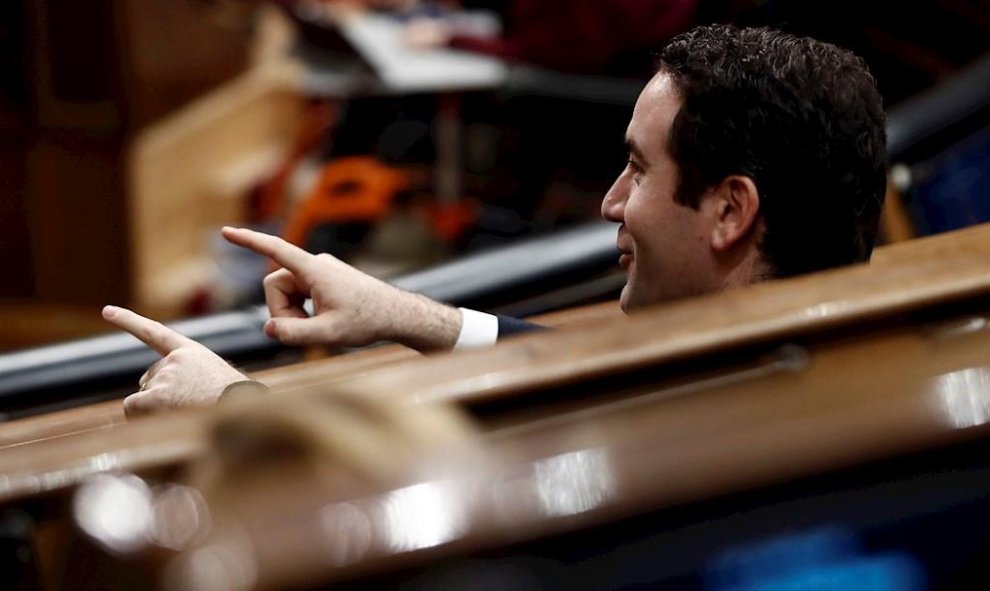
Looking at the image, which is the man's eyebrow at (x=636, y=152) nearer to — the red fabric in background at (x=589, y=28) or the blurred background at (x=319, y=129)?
the blurred background at (x=319, y=129)

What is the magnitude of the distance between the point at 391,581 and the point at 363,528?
2 cm

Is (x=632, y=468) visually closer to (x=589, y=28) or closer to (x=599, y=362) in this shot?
(x=599, y=362)

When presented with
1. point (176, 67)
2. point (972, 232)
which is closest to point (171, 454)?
point (972, 232)

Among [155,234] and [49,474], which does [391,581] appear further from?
[155,234]

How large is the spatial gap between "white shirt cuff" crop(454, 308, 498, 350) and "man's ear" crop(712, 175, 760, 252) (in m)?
0.27

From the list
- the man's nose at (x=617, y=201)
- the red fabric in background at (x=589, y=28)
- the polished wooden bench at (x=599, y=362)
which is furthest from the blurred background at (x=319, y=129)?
the polished wooden bench at (x=599, y=362)

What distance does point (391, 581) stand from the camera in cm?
48

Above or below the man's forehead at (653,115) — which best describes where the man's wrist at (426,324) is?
below

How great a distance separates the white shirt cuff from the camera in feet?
4.65

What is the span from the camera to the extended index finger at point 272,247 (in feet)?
4.16

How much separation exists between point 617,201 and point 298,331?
1.20 ft

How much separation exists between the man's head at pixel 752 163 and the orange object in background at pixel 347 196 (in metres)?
2.31

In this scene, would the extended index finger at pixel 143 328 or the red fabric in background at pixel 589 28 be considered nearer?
the extended index finger at pixel 143 328

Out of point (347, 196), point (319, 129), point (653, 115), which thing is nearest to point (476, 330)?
point (653, 115)
